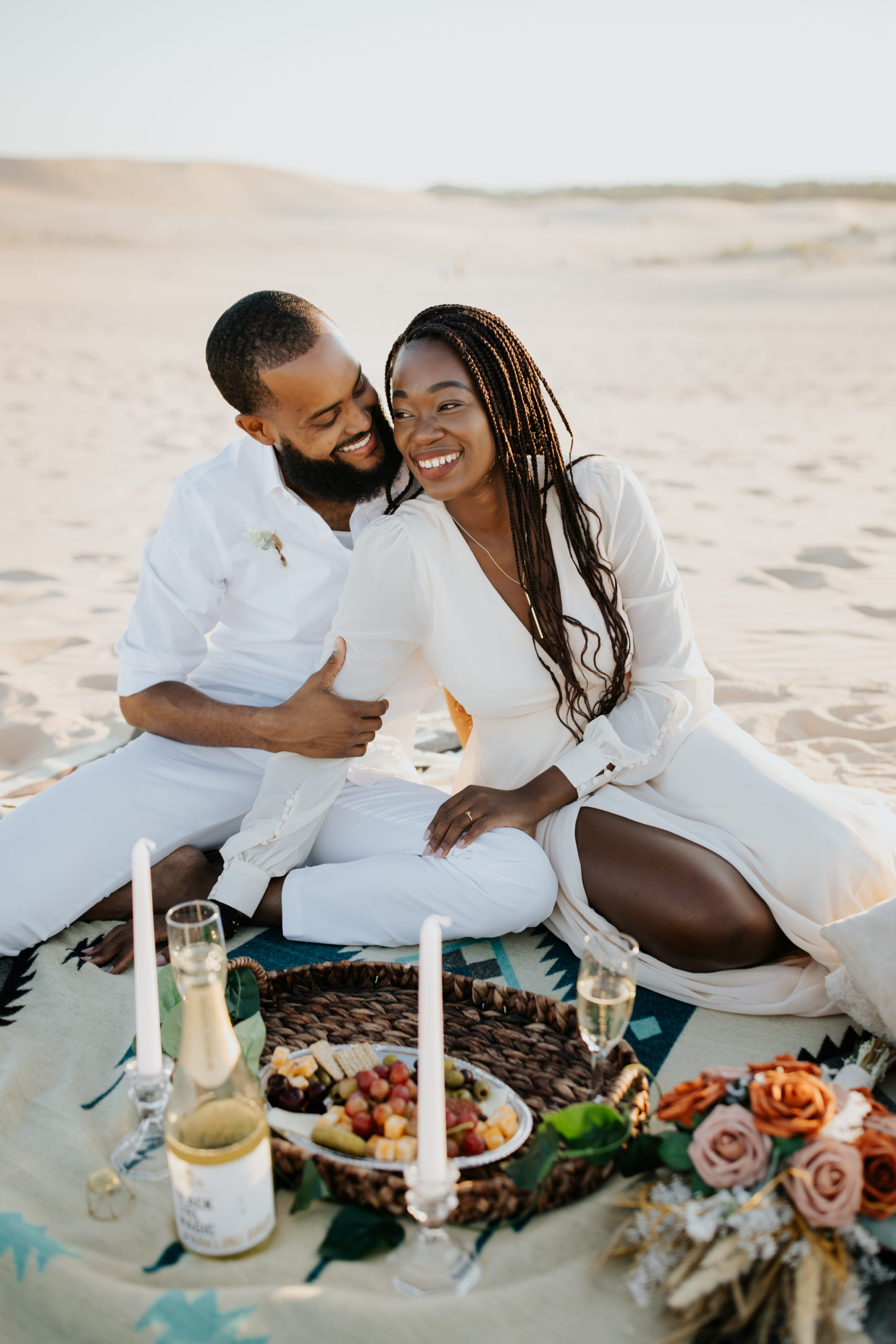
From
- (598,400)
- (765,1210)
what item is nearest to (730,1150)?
(765,1210)

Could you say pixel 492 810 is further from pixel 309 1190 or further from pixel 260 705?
pixel 309 1190

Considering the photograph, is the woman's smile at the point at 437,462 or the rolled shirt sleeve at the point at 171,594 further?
the rolled shirt sleeve at the point at 171,594

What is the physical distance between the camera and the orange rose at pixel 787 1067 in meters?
1.98

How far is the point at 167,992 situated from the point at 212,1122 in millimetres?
631

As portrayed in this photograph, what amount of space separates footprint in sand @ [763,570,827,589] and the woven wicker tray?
4.50m

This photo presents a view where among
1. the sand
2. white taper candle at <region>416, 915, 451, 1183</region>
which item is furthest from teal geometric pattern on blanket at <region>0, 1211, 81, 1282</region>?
the sand

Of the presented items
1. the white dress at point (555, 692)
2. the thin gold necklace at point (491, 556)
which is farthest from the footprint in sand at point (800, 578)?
the thin gold necklace at point (491, 556)

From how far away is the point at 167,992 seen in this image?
2.35m

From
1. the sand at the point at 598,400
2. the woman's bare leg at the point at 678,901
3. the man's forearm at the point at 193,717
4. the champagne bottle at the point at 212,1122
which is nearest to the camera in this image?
the champagne bottle at the point at 212,1122

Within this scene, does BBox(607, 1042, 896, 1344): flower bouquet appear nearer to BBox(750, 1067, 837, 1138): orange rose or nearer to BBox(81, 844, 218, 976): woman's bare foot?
→ BBox(750, 1067, 837, 1138): orange rose

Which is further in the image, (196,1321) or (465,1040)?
(465,1040)

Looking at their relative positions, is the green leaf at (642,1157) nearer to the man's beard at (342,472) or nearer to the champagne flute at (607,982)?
the champagne flute at (607,982)

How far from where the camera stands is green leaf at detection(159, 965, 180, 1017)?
2.33 m

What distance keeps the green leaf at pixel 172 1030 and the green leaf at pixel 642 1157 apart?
914 millimetres
